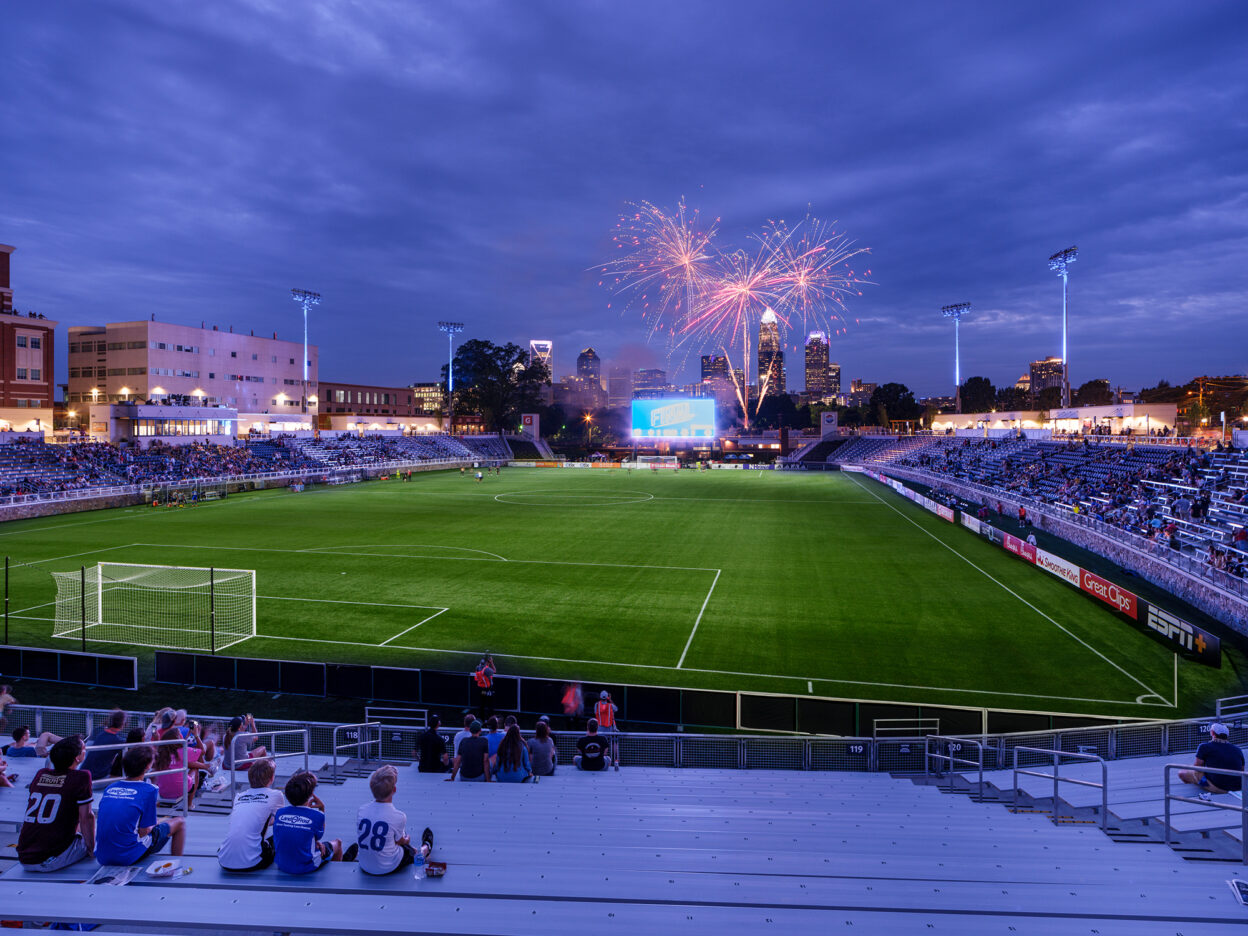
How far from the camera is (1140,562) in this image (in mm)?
29250

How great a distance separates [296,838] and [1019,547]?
35506 millimetres

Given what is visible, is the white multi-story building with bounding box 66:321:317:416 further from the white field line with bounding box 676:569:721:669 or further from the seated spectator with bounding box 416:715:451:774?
the seated spectator with bounding box 416:715:451:774

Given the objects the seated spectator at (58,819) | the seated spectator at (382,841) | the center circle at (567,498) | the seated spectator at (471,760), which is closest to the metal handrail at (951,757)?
the seated spectator at (471,760)

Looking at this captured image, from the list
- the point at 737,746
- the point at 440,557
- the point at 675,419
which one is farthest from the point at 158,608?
the point at 675,419

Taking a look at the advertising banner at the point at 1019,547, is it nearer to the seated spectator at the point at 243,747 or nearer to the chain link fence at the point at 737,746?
the chain link fence at the point at 737,746

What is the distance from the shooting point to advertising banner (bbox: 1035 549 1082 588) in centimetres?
2779

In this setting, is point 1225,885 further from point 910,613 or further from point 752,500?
point 752,500

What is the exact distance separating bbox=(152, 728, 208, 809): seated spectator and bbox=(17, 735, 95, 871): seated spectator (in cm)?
271

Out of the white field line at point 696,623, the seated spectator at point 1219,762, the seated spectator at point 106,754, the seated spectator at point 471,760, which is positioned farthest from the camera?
the white field line at point 696,623

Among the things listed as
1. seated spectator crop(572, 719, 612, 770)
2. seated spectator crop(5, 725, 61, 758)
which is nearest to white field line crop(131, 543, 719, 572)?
seated spectator crop(572, 719, 612, 770)

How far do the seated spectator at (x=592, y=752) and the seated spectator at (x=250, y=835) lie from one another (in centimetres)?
666

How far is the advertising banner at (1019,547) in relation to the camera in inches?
1277

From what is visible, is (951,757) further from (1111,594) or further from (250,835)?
(1111,594)

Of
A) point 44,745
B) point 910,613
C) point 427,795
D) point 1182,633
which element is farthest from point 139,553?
point 1182,633
